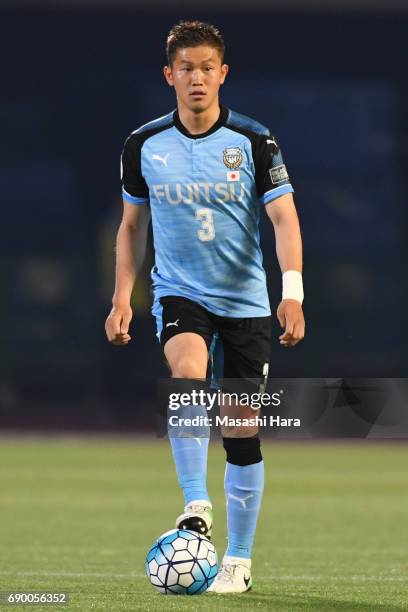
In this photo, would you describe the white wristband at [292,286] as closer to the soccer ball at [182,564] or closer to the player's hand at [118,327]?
the player's hand at [118,327]

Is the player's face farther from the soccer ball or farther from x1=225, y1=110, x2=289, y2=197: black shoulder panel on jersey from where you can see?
the soccer ball

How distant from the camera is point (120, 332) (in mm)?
5781

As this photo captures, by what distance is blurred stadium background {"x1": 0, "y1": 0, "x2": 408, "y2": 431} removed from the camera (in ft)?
71.8

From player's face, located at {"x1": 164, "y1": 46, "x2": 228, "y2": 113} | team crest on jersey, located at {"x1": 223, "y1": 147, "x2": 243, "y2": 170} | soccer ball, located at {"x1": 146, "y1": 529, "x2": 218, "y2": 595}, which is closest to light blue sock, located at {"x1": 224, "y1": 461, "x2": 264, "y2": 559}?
soccer ball, located at {"x1": 146, "y1": 529, "x2": 218, "y2": 595}

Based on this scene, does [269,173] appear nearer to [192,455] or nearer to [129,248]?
[129,248]

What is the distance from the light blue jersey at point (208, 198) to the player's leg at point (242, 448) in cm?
10

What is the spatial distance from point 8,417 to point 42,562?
1444 centimetres

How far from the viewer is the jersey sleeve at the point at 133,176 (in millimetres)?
6016

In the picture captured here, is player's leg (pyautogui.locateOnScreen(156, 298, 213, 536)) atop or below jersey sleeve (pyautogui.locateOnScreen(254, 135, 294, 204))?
below

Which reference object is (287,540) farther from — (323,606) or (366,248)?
(366,248)

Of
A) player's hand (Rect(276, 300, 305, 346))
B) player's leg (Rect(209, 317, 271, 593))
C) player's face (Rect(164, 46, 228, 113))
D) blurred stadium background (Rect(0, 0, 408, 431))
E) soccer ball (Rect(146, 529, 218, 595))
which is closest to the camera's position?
player's hand (Rect(276, 300, 305, 346))

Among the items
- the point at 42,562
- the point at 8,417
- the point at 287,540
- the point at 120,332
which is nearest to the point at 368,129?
the point at 8,417

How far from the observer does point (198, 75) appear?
573cm

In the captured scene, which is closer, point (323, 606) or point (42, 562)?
point (323, 606)
